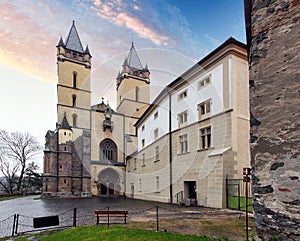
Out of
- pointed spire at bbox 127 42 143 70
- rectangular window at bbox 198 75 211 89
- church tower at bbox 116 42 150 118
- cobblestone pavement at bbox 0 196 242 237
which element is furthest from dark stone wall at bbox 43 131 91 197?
rectangular window at bbox 198 75 211 89

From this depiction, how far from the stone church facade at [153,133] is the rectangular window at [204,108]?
0.07m

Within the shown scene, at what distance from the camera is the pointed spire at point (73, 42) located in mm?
44344

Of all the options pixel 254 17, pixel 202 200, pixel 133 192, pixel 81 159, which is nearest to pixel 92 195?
pixel 81 159

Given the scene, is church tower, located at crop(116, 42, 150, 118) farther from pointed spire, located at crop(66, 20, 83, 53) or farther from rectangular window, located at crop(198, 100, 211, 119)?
rectangular window, located at crop(198, 100, 211, 119)

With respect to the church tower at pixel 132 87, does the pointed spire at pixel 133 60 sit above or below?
above

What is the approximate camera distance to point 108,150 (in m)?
40.8

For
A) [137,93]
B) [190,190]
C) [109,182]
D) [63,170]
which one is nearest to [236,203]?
[190,190]

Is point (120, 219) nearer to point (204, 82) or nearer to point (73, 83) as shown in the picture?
point (204, 82)

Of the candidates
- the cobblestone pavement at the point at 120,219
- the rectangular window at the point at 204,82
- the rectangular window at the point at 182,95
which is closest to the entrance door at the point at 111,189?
the cobblestone pavement at the point at 120,219

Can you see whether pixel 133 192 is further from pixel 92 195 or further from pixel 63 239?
pixel 63 239

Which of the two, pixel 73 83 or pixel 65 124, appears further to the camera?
pixel 73 83

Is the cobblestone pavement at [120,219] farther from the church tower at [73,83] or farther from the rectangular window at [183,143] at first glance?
the church tower at [73,83]

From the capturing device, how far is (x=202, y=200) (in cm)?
1502

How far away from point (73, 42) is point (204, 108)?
3674 centimetres
